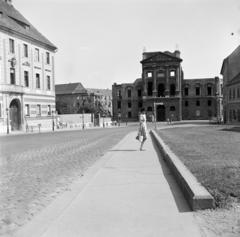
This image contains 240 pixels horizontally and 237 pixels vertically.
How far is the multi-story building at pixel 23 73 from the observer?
3844cm

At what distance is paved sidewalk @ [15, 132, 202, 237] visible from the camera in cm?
450

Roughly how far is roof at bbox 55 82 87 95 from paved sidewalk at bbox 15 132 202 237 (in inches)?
4685

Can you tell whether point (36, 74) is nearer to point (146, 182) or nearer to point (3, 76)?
point (3, 76)

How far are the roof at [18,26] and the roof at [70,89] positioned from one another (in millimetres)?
76245

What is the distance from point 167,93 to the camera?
95750 millimetres

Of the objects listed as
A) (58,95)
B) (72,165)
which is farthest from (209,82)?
(72,165)

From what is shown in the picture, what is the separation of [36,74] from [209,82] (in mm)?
65642

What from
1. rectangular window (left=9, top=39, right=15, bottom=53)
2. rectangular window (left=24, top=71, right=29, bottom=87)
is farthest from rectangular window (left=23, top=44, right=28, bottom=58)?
rectangular window (left=9, top=39, right=15, bottom=53)

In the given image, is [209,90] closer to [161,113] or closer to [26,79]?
[161,113]

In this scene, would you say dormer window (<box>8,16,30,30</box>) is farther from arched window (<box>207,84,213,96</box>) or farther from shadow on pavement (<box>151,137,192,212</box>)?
arched window (<box>207,84,213,96</box>)

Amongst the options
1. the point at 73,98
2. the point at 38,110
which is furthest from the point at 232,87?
the point at 73,98

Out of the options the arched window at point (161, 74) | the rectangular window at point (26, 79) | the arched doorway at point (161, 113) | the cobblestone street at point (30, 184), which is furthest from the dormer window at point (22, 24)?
the arched doorway at point (161, 113)

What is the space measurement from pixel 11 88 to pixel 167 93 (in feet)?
204

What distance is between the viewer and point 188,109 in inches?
3927
